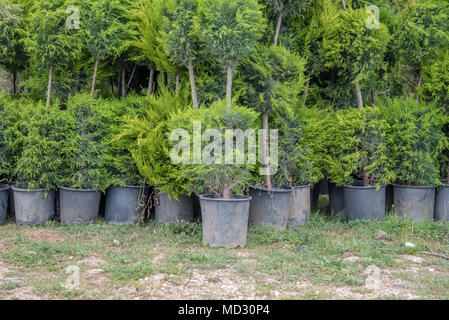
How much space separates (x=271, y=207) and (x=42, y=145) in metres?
2.99

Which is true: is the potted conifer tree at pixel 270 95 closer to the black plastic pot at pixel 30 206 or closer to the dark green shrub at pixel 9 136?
the black plastic pot at pixel 30 206

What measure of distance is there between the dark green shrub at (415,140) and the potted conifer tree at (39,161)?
437 cm

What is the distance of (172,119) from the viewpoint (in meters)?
5.62

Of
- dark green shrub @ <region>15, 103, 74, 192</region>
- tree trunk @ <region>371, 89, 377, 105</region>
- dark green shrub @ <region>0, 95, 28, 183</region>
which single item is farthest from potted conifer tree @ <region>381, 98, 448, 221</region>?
dark green shrub @ <region>0, 95, 28, 183</region>

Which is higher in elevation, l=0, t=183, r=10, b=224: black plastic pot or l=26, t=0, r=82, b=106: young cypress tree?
l=26, t=0, r=82, b=106: young cypress tree

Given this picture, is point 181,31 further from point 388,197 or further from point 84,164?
point 388,197

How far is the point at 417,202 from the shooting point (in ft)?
21.5

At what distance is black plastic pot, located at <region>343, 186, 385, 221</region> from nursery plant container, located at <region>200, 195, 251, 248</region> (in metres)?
1.91

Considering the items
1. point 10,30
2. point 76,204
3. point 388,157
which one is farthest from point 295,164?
point 10,30

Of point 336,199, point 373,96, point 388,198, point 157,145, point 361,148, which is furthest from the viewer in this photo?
point 373,96

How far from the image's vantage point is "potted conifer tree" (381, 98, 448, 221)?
640 cm

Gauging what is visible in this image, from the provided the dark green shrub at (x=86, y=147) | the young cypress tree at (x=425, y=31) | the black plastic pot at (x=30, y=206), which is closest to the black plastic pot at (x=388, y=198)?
the young cypress tree at (x=425, y=31)

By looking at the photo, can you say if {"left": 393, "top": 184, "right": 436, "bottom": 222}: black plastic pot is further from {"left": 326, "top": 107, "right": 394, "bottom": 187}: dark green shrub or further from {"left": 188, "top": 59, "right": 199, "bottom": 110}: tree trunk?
{"left": 188, "top": 59, "right": 199, "bottom": 110}: tree trunk

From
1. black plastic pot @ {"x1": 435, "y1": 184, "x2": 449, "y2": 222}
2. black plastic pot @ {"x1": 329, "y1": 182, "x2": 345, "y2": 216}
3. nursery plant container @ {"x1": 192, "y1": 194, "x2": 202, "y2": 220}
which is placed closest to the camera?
nursery plant container @ {"x1": 192, "y1": 194, "x2": 202, "y2": 220}
